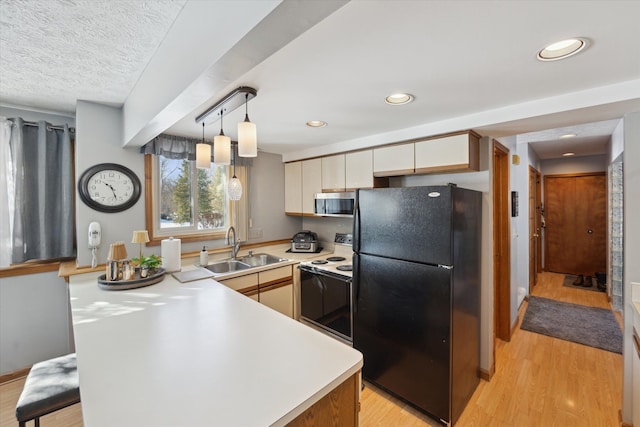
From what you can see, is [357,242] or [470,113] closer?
[470,113]

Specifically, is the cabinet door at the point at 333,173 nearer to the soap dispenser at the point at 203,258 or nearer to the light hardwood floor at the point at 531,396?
the soap dispenser at the point at 203,258

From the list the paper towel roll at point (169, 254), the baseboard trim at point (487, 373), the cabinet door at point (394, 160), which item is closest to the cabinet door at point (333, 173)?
the cabinet door at point (394, 160)

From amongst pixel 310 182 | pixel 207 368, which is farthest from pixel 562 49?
pixel 310 182

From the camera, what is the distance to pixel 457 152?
2.19 m

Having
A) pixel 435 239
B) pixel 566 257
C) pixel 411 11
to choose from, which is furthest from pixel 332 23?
pixel 566 257

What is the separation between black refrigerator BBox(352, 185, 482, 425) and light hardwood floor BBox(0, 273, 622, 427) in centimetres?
11

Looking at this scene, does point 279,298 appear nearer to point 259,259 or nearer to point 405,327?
point 259,259

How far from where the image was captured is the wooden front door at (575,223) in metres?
5.01

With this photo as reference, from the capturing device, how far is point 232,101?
1.75 meters

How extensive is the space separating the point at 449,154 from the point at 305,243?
2004mm

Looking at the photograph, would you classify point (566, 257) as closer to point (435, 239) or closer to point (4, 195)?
point (435, 239)

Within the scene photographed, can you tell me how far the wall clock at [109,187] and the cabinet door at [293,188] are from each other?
1.73 meters

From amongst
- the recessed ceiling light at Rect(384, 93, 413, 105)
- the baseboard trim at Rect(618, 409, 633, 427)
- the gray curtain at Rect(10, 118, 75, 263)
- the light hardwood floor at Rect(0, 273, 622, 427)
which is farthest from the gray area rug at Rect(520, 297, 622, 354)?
the gray curtain at Rect(10, 118, 75, 263)

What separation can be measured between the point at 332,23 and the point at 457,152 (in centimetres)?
156
